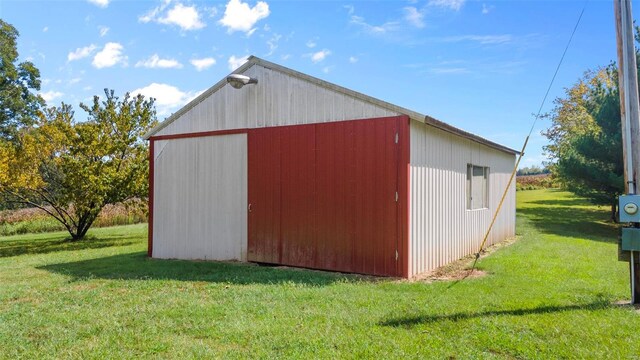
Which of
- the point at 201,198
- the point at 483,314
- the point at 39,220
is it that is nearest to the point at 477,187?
the point at 483,314

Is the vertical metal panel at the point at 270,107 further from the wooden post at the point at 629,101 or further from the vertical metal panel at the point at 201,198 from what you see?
the wooden post at the point at 629,101

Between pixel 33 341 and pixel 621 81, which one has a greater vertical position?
pixel 621 81

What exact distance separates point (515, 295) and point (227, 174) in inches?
219

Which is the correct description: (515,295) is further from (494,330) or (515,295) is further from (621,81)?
(621,81)

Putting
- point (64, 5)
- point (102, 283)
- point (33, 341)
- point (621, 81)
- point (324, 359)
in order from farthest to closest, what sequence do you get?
point (64, 5), point (102, 283), point (621, 81), point (33, 341), point (324, 359)

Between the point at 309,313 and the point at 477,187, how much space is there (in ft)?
21.7

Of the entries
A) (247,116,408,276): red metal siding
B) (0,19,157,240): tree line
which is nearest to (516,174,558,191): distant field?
(0,19,157,240): tree line

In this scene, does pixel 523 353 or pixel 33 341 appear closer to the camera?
pixel 523 353

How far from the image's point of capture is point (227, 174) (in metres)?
8.34

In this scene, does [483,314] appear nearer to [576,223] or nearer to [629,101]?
[629,101]

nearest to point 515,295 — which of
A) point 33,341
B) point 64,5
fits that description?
point 33,341

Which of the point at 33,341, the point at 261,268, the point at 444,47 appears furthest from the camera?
the point at 444,47

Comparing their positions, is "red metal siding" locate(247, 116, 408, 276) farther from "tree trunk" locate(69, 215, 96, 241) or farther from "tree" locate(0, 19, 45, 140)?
"tree" locate(0, 19, 45, 140)

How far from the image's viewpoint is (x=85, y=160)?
40.2ft
